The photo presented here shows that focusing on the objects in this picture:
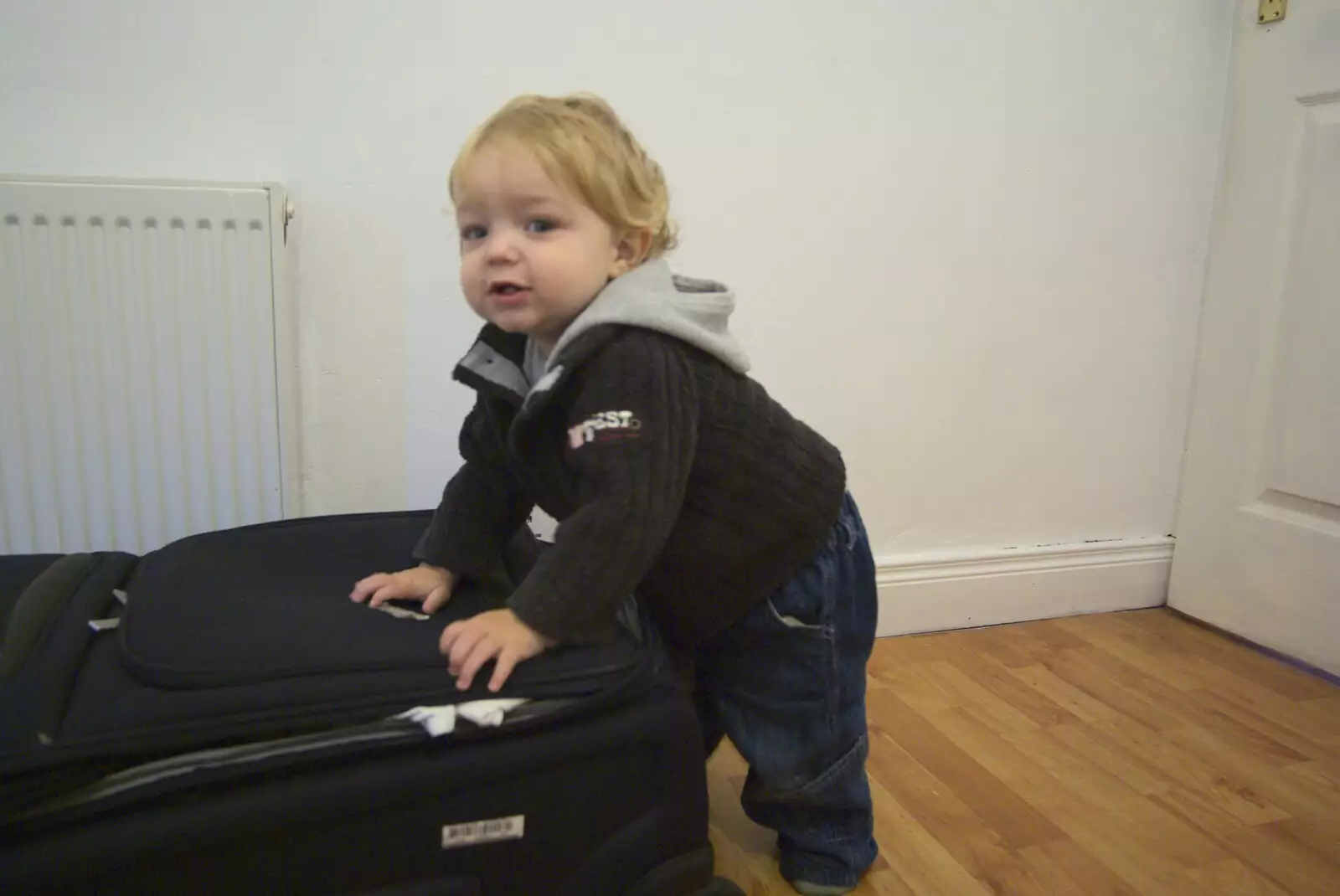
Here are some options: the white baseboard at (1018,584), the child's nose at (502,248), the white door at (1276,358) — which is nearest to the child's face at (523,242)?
the child's nose at (502,248)

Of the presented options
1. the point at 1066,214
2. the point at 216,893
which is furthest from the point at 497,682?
the point at 1066,214

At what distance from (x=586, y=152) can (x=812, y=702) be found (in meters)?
0.53

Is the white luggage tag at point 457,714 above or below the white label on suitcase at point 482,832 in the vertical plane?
above

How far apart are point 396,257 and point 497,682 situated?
0.69 m

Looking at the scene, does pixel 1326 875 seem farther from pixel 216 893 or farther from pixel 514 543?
pixel 216 893

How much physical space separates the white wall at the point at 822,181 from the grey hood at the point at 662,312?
0.45 m

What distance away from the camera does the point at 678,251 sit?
1232 millimetres

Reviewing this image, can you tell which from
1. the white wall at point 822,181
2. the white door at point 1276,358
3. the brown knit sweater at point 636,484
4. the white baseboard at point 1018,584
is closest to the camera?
the brown knit sweater at point 636,484

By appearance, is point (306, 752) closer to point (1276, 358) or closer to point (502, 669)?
point (502, 669)

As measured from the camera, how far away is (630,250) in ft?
2.68

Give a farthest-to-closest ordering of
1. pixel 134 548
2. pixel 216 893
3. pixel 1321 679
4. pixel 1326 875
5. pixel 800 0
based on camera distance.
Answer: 1. pixel 1321 679
2. pixel 800 0
3. pixel 134 548
4. pixel 1326 875
5. pixel 216 893

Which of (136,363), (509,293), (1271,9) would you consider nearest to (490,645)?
(509,293)

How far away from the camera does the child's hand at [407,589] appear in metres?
0.75

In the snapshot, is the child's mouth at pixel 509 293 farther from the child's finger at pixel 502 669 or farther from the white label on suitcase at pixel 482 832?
the white label on suitcase at pixel 482 832
